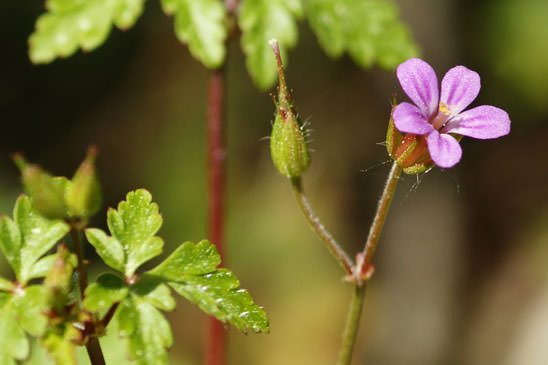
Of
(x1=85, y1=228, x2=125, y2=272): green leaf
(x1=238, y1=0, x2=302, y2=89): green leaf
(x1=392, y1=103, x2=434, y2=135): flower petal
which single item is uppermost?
(x1=238, y1=0, x2=302, y2=89): green leaf

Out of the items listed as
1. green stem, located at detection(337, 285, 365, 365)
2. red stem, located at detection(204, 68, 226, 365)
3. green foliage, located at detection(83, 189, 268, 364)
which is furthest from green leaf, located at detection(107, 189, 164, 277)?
red stem, located at detection(204, 68, 226, 365)

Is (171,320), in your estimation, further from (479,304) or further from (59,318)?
(59,318)

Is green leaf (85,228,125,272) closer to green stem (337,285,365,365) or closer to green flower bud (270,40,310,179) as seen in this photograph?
green flower bud (270,40,310,179)

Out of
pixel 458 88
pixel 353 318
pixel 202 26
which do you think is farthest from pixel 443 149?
pixel 202 26

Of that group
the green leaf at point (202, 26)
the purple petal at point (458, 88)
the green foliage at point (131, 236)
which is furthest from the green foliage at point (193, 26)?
the green foliage at point (131, 236)

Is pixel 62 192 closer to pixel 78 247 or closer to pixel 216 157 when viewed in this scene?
pixel 78 247

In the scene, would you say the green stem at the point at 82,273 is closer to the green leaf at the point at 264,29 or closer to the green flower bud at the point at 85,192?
the green flower bud at the point at 85,192
